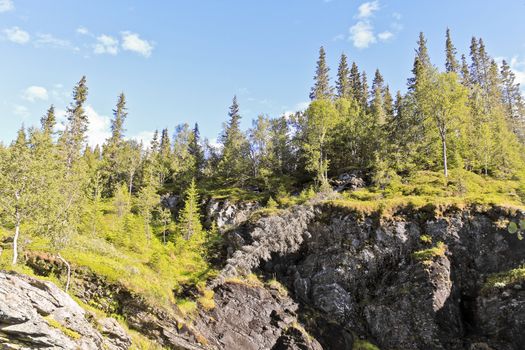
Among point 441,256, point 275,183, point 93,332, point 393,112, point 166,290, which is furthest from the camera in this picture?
point 393,112

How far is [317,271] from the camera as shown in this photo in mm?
33125

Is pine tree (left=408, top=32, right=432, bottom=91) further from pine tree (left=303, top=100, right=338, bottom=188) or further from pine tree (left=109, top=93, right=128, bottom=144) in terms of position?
pine tree (left=109, top=93, right=128, bottom=144)

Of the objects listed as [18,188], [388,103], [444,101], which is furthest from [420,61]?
[18,188]

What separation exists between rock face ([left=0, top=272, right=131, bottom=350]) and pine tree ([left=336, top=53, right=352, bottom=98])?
73329 millimetres

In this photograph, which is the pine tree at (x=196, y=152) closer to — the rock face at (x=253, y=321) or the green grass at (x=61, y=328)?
the rock face at (x=253, y=321)

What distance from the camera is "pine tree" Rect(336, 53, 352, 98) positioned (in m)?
85.6

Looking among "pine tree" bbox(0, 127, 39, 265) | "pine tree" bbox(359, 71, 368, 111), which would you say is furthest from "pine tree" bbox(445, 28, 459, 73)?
"pine tree" bbox(0, 127, 39, 265)

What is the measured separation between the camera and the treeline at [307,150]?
26.9m

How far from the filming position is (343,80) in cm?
8675

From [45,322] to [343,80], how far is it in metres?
80.6

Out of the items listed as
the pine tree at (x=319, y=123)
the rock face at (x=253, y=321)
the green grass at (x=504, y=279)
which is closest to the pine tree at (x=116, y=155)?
the pine tree at (x=319, y=123)

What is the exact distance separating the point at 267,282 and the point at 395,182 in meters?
23.8

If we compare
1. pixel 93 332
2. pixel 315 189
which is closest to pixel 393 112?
pixel 315 189

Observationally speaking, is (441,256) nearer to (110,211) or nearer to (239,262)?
(239,262)
